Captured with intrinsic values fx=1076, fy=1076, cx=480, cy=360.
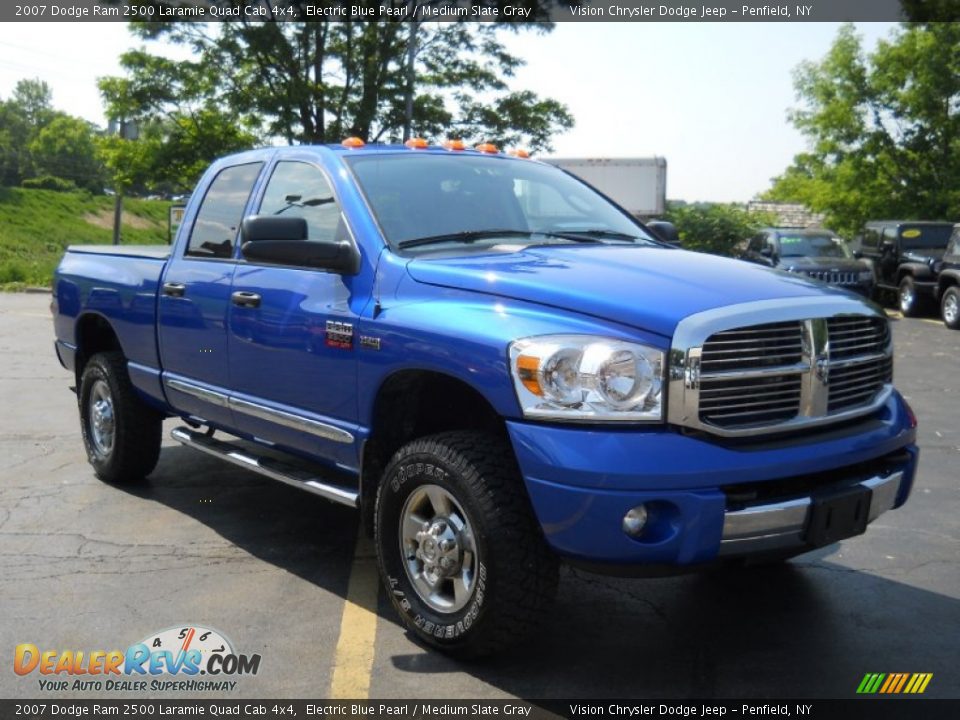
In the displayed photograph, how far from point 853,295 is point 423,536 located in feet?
6.41

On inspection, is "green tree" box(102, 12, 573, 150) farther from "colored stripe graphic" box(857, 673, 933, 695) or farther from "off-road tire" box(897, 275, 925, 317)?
"colored stripe graphic" box(857, 673, 933, 695)

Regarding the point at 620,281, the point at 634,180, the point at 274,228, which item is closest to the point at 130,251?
the point at 274,228

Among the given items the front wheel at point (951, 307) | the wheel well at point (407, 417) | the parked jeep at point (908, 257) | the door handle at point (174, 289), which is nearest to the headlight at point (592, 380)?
the wheel well at point (407, 417)

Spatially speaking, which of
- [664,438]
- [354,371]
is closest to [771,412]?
[664,438]

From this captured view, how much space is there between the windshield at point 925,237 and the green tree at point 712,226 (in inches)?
270

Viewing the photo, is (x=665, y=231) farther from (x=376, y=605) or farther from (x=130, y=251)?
(x=130, y=251)

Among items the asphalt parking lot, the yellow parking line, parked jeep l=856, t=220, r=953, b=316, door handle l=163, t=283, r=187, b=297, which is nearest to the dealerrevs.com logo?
the asphalt parking lot

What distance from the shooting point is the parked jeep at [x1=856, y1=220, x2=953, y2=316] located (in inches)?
809

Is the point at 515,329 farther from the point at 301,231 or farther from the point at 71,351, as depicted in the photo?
the point at 71,351

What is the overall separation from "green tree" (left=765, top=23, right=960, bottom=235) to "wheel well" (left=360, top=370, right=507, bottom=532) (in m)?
27.3

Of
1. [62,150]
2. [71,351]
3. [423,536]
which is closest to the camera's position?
[423,536]

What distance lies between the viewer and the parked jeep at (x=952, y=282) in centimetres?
1817

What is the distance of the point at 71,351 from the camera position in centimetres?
698

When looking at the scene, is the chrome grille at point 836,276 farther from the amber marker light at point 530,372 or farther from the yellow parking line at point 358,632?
the amber marker light at point 530,372
